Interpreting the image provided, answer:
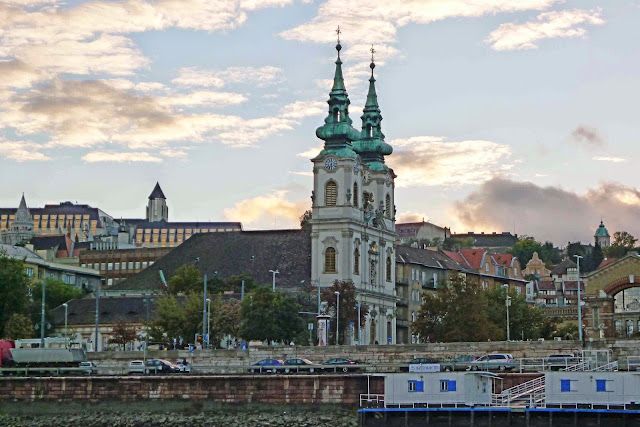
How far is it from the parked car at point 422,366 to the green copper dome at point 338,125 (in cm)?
6273

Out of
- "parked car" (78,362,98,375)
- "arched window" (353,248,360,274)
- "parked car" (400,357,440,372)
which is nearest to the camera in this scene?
"parked car" (400,357,440,372)

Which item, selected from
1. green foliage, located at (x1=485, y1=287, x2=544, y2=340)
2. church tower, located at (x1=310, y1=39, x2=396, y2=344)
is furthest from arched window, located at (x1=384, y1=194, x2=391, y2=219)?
green foliage, located at (x1=485, y1=287, x2=544, y2=340)

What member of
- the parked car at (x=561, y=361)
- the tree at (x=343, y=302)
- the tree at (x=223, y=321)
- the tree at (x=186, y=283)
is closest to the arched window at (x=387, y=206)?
the tree at (x=343, y=302)

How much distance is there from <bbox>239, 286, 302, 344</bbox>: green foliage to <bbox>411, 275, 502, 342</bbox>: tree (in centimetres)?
1207

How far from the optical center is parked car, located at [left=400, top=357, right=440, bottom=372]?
82875mm

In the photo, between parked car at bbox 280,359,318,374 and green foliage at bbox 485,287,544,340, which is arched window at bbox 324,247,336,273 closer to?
green foliage at bbox 485,287,544,340

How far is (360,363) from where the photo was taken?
96438 mm

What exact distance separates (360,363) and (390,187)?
70995mm

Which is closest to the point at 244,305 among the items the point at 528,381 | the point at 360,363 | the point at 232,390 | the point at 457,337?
the point at 457,337

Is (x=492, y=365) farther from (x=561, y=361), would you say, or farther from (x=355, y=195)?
(x=355, y=195)

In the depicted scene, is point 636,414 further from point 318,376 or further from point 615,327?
point 615,327

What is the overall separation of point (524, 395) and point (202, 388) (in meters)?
20.2

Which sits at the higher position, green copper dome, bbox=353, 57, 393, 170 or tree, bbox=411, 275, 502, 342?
green copper dome, bbox=353, 57, 393, 170

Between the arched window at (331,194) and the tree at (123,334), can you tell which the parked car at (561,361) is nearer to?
the tree at (123,334)
